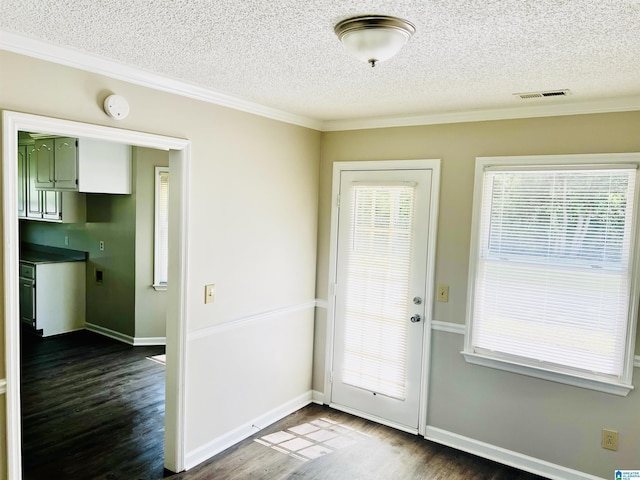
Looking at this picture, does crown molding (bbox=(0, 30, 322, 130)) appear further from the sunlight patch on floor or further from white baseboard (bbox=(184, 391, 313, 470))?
the sunlight patch on floor

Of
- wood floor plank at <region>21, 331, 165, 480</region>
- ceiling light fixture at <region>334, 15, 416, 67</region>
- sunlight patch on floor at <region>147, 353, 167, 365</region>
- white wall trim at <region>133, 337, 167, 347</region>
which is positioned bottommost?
wood floor plank at <region>21, 331, 165, 480</region>

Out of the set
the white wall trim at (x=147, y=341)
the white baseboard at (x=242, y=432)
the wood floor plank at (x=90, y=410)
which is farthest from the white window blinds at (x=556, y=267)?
the white wall trim at (x=147, y=341)

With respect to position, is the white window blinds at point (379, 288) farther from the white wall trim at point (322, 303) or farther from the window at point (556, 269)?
the window at point (556, 269)

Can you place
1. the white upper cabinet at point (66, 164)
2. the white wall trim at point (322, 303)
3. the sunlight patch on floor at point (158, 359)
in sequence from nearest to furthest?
the white wall trim at point (322, 303)
the white upper cabinet at point (66, 164)
the sunlight patch on floor at point (158, 359)

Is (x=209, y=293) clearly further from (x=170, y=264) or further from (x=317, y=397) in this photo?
(x=317, y=397)

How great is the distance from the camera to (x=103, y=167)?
494cm

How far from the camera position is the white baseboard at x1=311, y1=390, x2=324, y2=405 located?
4.11 meters

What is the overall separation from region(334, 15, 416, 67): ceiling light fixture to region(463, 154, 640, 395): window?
5.46 ft

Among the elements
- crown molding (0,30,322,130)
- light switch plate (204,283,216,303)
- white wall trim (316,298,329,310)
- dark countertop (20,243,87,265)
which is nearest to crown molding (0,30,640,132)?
crown molding (0,30,322,130)

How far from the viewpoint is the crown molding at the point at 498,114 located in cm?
279

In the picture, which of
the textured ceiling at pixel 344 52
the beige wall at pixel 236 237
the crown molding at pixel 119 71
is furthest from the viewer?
the beige wall at pixel 236 237

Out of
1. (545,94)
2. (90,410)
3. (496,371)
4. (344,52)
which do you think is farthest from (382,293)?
(90,410)

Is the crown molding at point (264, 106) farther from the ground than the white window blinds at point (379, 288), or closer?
farther from the ground

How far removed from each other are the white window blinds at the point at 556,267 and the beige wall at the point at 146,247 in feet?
11.9
